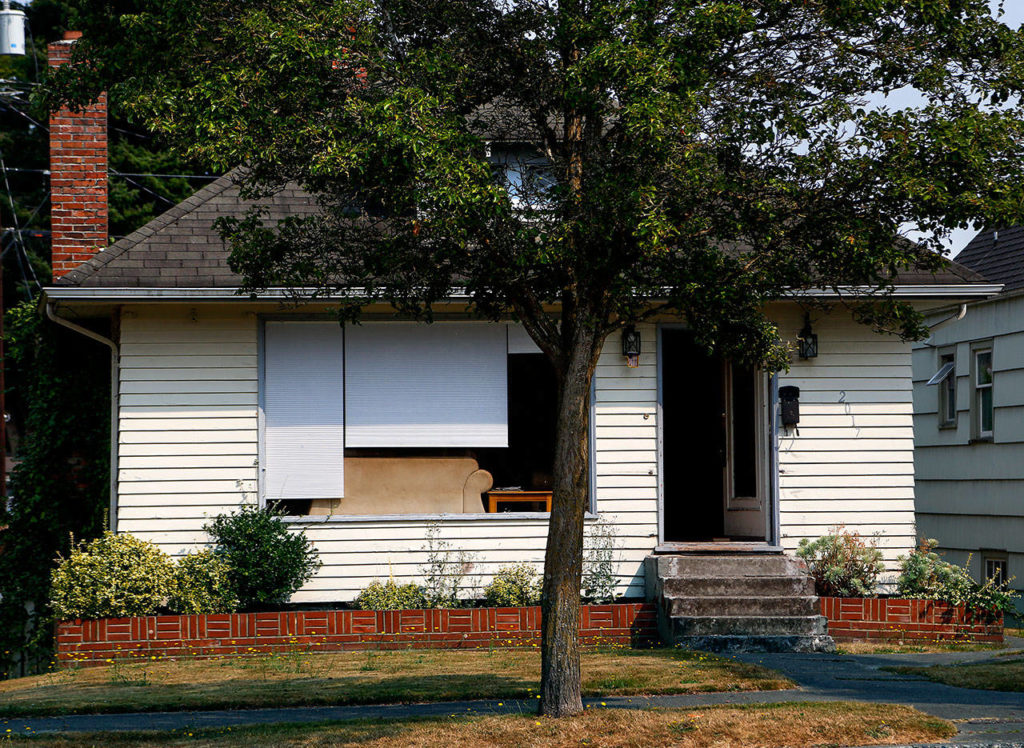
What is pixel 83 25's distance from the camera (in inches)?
326

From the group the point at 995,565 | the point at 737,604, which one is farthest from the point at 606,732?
the point at 995,565

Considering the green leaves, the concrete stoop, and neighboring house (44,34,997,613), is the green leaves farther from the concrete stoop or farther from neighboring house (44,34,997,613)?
neighboring house (44,34,997,613)

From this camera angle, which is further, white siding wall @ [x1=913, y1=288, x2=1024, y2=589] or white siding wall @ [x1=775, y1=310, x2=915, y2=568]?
white siding wall @ [x1=913, y1=288, x2=1024, y2=589]

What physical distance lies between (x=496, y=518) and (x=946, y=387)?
8914 millimetres

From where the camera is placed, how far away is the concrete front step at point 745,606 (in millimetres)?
12430

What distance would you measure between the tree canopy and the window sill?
495cm

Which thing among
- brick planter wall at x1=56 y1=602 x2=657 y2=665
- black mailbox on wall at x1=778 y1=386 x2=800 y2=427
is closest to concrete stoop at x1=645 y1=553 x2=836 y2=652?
brick planter wall at x1=56 y1=602 x2=657 y2=665

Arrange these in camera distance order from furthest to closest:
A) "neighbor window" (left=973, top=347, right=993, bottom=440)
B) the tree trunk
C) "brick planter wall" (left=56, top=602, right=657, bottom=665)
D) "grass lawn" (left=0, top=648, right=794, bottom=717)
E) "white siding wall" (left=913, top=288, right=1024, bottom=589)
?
"neighbor window" (left=973, top=347, right=993, bottom=440)
"white siding wall" (left=913, top=288, right=1024, bottom=589)
"brick planter wall" (left=56, top=602, right=657, bottom=665)
"grass lawn" (left=0, top=648, right=794, bottom=717)
the tree trunk

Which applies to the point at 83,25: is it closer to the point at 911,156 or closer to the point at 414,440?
the point at 911,156

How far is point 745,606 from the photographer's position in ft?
40.9

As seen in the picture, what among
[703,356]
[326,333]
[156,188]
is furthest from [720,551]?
[156,188]

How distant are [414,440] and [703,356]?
434 centimetres

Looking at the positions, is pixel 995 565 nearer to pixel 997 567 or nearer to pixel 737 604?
pixel 997 567

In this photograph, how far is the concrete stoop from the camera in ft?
39.9
